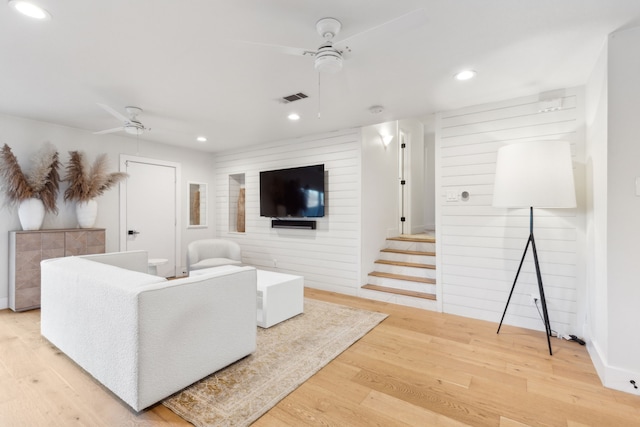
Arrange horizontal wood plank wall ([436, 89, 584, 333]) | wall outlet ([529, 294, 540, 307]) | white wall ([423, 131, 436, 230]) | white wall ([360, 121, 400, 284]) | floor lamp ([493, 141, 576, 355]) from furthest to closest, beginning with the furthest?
white wall ([423, 131, 436, 230]), white wall ([360, 121, 400, 284]), wall outlet ([529, 294, 540, 307]), horizontal wood plank wall ([436, 89, 584, 333]), floor lamp ([493, 141, 576, 355])

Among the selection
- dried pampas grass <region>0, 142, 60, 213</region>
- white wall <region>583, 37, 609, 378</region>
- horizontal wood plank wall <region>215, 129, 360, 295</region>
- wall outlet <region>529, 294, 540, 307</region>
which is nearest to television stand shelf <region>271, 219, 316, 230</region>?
horizontal wood plank wall <region>215, 129, 360, 295</region>

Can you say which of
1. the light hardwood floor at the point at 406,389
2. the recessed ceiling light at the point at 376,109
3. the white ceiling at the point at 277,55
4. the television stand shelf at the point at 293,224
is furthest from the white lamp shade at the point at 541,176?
the television stand shelf at the point at 293,224

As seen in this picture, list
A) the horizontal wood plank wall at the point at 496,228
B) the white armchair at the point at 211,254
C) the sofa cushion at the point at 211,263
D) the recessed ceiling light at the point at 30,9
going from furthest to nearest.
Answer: the white armchair at the point at 211,254 → the sofa cushion at the point at 211,263 → the horizontal wood plank wall at the point at 496,228 → the recessed ceiling light at the point at 30,9

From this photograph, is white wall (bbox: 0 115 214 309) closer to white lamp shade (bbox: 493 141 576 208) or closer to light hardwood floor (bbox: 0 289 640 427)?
light hardwood floor (bbox: 0 289 640 427)

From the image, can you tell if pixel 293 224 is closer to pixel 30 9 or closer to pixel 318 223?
pixel 318 223

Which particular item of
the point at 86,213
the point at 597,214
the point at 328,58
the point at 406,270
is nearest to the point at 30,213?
the point at 86,213

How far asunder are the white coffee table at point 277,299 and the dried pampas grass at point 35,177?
8.56 feet

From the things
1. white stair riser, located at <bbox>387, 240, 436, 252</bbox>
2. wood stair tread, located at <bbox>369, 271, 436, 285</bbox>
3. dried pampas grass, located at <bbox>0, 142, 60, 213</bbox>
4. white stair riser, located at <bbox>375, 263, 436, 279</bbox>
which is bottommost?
wood stair tread, located at <bbox>369, 271, 436, 285</bbox>

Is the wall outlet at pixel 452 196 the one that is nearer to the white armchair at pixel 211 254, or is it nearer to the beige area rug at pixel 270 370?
the beige area rug at pixel 270 370

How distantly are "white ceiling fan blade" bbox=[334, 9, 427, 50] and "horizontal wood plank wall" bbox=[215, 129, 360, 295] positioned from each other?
8.58ft

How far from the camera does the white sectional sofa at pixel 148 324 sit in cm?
176

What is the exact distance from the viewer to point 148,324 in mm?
1757

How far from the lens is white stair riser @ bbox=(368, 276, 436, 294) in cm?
386

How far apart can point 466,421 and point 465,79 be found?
8.98 ft
